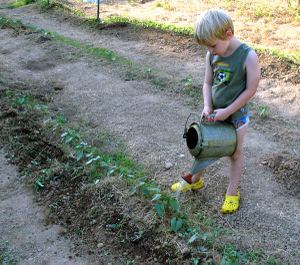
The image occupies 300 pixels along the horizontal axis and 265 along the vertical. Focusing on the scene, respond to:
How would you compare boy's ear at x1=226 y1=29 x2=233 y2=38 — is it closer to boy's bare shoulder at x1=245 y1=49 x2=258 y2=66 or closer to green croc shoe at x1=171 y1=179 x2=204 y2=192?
boy's bare shoulder at x1=245 y1=49 x2=258 y2=66

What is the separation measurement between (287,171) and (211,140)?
3.39 feet

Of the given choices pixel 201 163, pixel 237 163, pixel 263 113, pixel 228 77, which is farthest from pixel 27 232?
pixel 263 113

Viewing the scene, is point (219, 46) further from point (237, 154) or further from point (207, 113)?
point (237, 154)

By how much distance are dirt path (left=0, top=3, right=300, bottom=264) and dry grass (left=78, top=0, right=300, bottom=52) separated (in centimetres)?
130

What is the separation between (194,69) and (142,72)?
69 cm

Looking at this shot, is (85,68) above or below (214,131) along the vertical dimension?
below

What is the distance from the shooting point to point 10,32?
814cm

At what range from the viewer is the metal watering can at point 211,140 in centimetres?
284

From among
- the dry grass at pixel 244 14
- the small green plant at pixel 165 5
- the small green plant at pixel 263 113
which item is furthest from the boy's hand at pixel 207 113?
the small green plant at pixel 165 5

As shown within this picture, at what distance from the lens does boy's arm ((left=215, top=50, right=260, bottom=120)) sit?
2.68 metres

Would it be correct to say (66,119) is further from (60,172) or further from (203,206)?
(203,206)

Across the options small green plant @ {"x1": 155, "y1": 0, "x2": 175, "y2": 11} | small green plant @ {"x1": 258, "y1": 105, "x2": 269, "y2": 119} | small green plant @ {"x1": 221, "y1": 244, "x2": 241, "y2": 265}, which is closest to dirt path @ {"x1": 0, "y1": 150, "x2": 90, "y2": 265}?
small green plant @ {"x1": 221, "y1": 244, "x2": 241, "y2": 265}

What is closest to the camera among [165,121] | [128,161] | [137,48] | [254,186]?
[254,186]

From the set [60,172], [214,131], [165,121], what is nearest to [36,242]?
[60,172]
